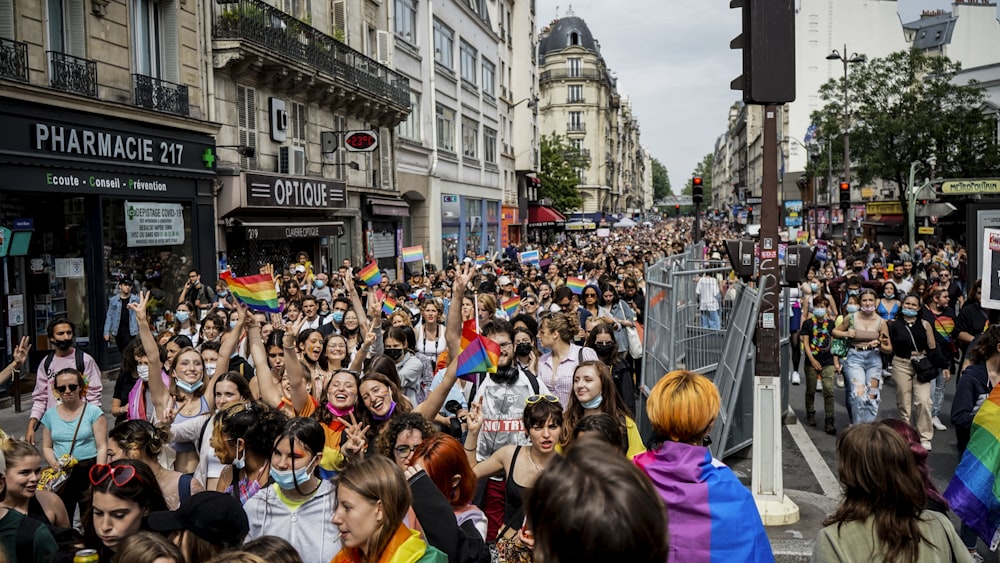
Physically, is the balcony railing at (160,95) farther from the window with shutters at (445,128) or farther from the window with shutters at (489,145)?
the window with shutters at (489,145)

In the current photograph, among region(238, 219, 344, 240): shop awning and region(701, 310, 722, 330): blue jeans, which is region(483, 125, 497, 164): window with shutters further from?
region(701, 310, 722, 330): blue jeans

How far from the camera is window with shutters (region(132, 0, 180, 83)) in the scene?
16.7 metres

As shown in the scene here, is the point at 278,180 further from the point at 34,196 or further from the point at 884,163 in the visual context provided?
the point at 884,163

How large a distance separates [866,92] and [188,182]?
34.4 meters

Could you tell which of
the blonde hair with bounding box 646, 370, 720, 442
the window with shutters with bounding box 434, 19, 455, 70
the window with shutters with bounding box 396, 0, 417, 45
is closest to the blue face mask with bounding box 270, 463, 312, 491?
the blonde hair with bounding box 646, 370, 720, 442

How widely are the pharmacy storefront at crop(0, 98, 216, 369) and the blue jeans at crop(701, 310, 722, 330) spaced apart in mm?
10572

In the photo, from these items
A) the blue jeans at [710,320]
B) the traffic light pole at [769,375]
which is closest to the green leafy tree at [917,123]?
the blue jeans at [710,320]

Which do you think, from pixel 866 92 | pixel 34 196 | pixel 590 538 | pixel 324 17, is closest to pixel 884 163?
pixel 866 92

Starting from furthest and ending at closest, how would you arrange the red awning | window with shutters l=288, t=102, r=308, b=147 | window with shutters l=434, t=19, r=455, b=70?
the red awning < window with shutters l=434, t=19, r=455, b=70 < window with shutters l=288, t=102, r=308, b=147

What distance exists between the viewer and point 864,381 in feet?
31.3

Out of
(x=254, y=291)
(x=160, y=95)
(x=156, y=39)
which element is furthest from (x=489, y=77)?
(x=254, y=291)

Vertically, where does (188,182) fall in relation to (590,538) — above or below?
above

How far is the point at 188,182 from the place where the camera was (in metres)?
17.9

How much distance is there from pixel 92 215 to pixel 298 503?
13.3 metres
